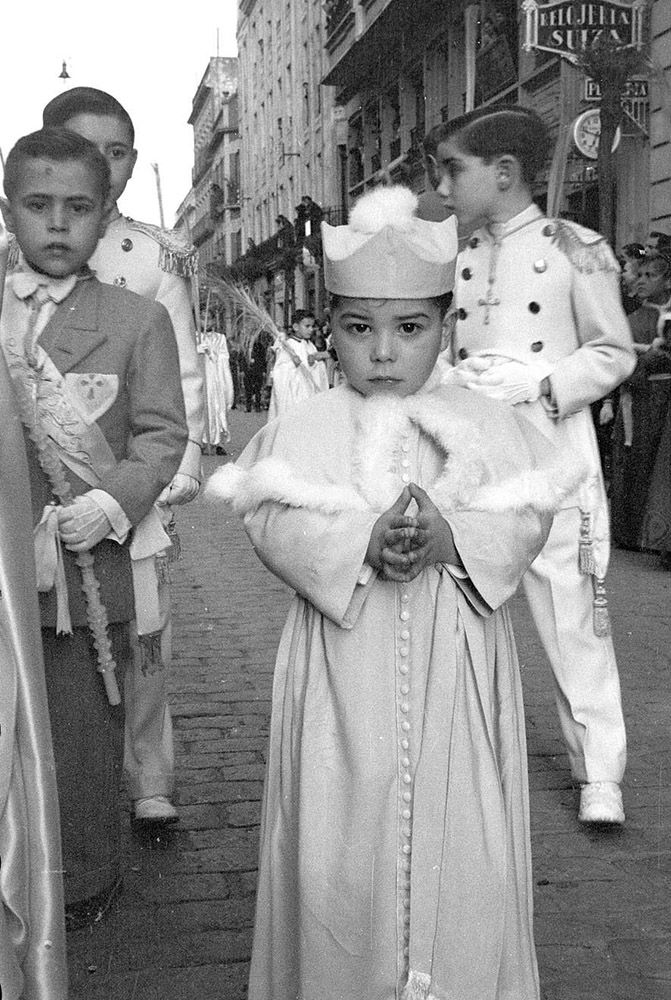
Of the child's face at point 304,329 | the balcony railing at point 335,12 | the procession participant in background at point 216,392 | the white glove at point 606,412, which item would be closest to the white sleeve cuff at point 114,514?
the white glove at point 606,412

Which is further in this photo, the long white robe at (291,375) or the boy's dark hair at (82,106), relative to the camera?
the long white robe at (291,375)

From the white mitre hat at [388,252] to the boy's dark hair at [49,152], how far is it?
0.80m

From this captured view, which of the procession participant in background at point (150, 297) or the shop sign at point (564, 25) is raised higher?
the shop sign at point (564, 25)

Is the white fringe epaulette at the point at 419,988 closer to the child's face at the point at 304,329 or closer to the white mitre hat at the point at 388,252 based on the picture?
the white mitre hat at the point at 388,252

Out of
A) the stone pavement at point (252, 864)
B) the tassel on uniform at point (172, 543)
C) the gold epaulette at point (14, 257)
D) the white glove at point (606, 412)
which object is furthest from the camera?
the white glove at point (606, 412)

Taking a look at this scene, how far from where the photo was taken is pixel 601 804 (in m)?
4.02

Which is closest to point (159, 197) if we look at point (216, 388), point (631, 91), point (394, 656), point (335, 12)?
point (394, 656)

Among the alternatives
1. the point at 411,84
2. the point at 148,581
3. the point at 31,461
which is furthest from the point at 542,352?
the point at 411,84

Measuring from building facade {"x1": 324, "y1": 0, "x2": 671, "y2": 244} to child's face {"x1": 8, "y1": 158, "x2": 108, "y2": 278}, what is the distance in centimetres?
72

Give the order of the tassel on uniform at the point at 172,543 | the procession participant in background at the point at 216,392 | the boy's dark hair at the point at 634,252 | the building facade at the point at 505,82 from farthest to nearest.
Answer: the procession participant in background at the point at 216,392, the building facade at the point at 505,82, the boy's dark hair at the point at 634,252, the tassel on uniform at the point at 172,543

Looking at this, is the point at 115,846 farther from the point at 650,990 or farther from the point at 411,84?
the point at 411,84

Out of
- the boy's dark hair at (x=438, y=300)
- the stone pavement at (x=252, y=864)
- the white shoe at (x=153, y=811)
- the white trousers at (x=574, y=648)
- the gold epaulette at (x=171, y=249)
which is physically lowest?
the stone pavement at (x=252, y=864)

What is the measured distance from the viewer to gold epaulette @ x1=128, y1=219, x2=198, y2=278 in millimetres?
3908

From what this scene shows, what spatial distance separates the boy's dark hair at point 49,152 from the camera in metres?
3.16
